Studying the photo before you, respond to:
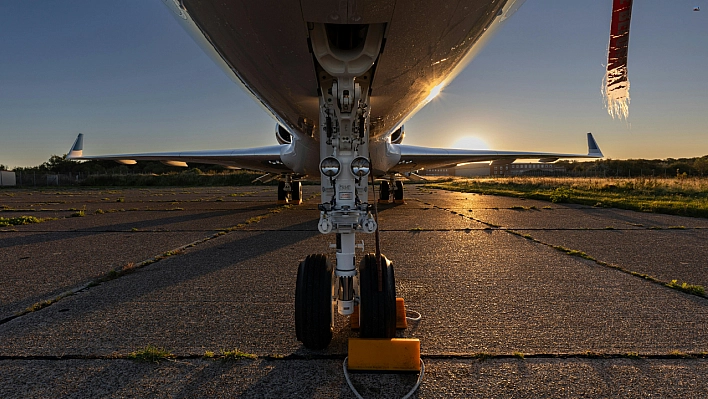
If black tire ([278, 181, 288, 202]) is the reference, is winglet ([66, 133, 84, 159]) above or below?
above

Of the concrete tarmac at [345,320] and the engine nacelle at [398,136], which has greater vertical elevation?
the engine nacelle at [398,136]

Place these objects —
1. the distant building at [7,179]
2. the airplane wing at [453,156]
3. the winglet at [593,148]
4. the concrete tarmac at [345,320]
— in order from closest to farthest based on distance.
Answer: the concrete tarmac at [345,320]
the airplane wing at [453,156]
the winglet at [593,148]
the distant building at [7,179]

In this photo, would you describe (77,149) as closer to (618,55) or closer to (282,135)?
→ (282,135)

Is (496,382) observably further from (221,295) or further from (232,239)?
(232,239)

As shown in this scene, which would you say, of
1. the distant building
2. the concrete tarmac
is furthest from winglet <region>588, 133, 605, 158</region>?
the distant building

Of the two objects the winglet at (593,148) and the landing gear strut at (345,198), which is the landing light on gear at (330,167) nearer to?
the landing gear strut at (345,198)

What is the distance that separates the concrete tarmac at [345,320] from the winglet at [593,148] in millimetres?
7728

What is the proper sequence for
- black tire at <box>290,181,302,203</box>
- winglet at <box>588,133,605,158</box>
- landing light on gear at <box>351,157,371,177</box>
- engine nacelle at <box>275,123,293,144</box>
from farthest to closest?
black tire at <box>290,181,302,203</box> → winglet at <box>588,133,605,158</box> → engine nacelle at <box>275,123,293,144</box> → landing light on gear at <box>351,157,371,177</box>

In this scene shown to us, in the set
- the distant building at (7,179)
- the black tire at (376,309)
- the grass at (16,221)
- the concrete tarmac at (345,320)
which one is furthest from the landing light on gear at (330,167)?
the distant building at (7,179)

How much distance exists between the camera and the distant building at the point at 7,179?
39.6m

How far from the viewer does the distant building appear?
130 ft

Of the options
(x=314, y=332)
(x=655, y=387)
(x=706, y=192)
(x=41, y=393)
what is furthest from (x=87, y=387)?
(x=706, y=192)

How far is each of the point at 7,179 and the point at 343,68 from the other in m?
51.2

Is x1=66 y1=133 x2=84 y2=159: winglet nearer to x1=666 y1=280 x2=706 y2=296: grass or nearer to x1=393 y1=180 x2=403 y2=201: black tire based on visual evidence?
x1=393 y1=180 x2=403 y2=201: black tire
